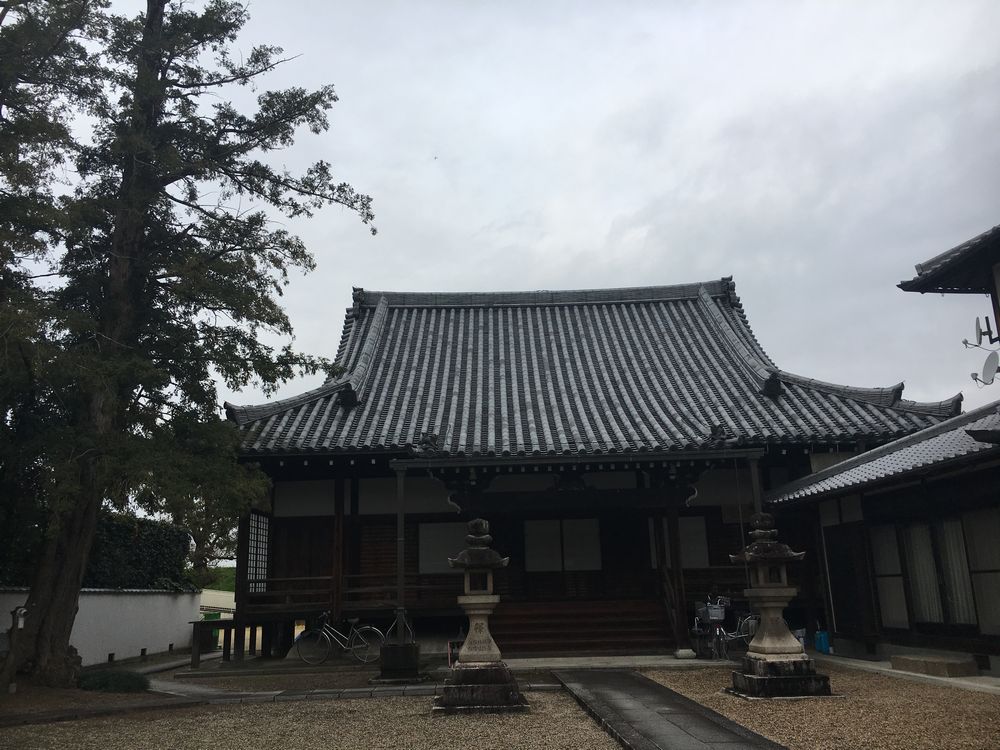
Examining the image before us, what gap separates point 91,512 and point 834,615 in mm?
13130

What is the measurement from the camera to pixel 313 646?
15148 mm

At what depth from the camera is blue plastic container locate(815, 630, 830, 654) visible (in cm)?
1448

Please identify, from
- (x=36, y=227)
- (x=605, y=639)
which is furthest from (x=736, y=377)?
(x=36, y=227)

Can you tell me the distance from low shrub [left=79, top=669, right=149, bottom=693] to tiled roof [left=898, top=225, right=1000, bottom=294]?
488 inches

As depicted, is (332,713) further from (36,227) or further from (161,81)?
(161,81)

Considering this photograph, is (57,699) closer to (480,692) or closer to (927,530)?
(480,692)

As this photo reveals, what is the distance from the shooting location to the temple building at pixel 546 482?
1480 cm

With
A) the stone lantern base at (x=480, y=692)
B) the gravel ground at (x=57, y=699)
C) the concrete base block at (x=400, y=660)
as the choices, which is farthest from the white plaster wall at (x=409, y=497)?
the stone lantern base at (x=480, y=692)

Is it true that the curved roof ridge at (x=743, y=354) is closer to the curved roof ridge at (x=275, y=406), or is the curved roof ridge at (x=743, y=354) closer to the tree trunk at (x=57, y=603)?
the curved roof ridge at (x=275, y=406)

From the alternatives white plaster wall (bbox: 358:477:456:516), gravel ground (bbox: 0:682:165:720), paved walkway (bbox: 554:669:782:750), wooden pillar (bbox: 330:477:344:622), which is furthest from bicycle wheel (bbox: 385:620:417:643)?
gravel ground (bbox: 0:682:165:720)

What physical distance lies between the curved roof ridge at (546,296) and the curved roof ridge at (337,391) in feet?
9.00

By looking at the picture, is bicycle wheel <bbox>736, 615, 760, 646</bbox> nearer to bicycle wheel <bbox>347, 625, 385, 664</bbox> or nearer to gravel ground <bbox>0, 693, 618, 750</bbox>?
gravel ground <bbox>0, 693, 618, 750</bbox>

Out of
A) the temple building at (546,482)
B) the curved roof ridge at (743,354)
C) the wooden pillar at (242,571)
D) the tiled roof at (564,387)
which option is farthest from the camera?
the curved roof ridge at (743,354)

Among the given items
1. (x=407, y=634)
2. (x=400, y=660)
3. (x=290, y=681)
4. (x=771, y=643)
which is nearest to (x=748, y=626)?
(x=771, y=643)
